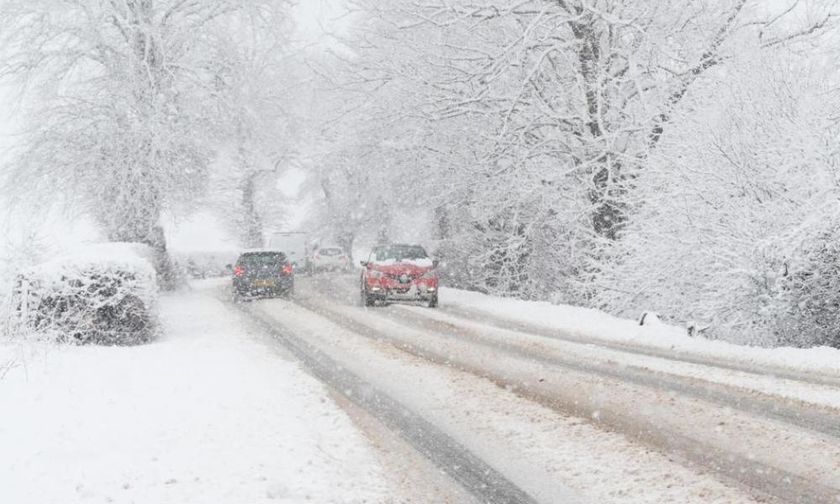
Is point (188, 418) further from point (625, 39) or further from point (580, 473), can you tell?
point (625, 39)

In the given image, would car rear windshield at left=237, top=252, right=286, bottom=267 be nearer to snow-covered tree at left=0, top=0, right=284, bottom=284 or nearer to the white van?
snow-covered tree at left=0, top=0, right=284, bottom=284

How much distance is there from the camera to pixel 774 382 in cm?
852

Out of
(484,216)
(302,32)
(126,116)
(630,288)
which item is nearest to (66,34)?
(126,116)

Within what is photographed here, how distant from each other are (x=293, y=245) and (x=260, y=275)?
16247 mm

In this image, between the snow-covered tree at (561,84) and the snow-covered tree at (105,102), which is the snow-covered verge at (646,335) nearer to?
the snow-covered tree at (561,84)

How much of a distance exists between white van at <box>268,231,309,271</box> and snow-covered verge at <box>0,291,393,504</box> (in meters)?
28.9

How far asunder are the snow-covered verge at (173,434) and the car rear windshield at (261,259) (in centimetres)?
1332

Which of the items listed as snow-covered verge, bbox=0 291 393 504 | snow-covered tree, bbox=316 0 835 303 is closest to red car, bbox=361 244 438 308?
snow-covered tree, bbox=316 0 835 303

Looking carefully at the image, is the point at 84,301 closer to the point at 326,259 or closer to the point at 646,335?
the point at 646,335

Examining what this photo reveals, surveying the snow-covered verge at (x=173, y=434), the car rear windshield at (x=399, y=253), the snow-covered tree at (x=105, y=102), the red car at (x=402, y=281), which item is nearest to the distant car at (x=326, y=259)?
the snow-covered tree at (x=105, y=102)

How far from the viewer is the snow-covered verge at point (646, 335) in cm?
1005

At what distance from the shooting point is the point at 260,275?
24500mm

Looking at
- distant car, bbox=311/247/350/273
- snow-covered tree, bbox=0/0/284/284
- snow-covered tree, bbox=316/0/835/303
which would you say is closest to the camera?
snow-covered tree, bbox=316/0/835/303

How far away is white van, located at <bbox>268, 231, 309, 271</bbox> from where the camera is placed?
132 feet
